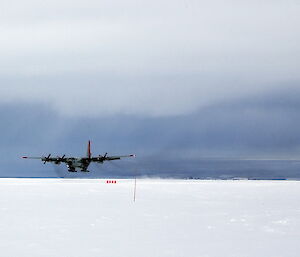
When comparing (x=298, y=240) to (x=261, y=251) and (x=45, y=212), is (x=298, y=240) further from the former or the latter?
(x=45, y=212)

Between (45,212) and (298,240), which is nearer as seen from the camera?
(298,240)

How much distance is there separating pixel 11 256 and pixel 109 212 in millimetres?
25741

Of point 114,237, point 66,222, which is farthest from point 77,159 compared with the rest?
point 114,237

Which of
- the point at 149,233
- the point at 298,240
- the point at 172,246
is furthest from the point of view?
the point at 149,233

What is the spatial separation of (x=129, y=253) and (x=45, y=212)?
2607 centimetres

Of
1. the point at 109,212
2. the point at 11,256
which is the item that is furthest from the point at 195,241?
the point at 109,212

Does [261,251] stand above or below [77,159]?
below

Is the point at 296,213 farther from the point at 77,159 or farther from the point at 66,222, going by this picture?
the point at 77,159

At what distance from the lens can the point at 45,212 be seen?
5409cm

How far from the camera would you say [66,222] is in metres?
45.0

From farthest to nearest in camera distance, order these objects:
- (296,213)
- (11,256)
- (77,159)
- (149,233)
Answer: (77,159)
(296,213)
(149,233)
(11,256)

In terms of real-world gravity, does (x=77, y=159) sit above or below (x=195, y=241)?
above

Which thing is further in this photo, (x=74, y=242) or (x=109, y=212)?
(x=109, y=212)

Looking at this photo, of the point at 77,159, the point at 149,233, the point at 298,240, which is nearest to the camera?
the point at 298,240
